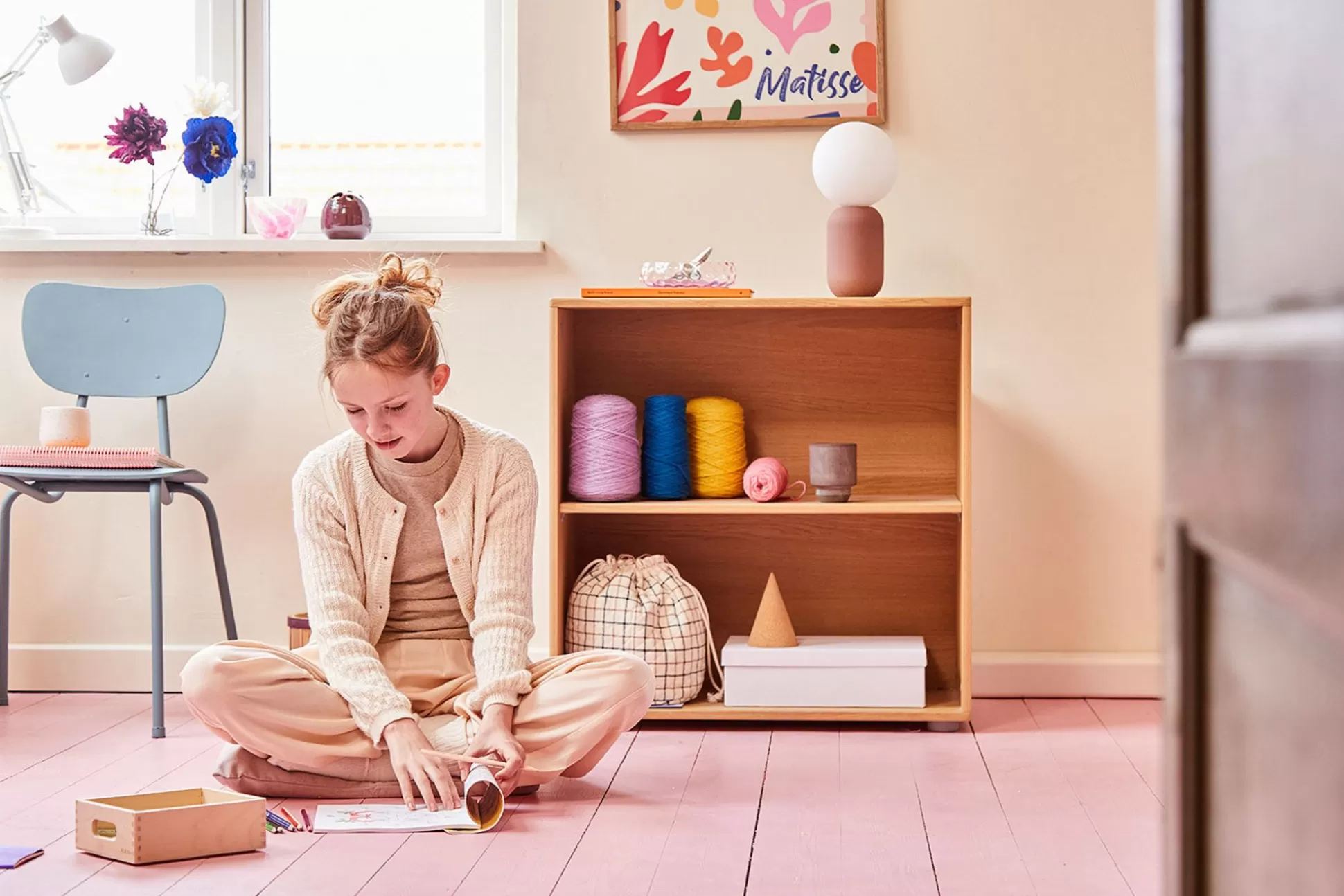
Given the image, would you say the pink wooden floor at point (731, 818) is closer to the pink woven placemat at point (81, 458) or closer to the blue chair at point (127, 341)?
the pink woven placemat at point (81, 458)

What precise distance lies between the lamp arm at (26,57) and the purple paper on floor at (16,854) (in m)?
1.87

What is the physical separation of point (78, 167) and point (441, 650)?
1.66 metres

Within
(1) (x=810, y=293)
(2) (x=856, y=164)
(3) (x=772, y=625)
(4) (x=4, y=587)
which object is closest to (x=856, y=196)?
(2) (x=856, y=164)

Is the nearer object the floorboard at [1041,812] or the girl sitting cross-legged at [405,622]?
the floorboard at [1041,812]

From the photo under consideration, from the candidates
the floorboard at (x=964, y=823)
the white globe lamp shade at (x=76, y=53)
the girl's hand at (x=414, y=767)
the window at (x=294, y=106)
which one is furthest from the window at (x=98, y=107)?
the floorboard at (x=964, y=823)

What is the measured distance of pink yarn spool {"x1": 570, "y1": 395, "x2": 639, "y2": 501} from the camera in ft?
8.59

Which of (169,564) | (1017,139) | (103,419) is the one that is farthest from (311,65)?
(1017,139)

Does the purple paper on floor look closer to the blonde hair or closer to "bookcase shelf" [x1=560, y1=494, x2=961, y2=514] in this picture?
the blonde hair

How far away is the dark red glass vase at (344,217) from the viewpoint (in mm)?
2918

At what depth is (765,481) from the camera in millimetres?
2621

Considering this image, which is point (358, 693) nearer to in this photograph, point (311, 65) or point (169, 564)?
point (169, 564)

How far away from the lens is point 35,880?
166 cm

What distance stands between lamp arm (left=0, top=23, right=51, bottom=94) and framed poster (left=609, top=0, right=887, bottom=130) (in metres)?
1.23

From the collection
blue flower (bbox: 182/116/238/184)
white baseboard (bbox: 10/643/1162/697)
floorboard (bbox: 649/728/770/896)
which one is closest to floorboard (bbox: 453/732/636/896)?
floorboard (bbox: 649/728/770/896)
